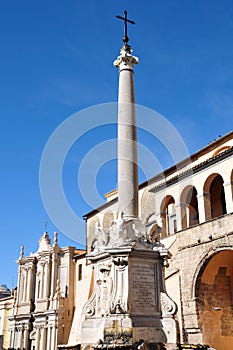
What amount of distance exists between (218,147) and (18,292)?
26.1 metres

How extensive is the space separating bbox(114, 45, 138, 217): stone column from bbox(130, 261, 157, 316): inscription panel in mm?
1767

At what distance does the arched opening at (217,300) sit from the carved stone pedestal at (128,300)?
1054 centimetres

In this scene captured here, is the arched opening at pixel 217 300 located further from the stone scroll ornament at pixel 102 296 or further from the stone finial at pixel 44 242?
the stone finial at pixel 44 242

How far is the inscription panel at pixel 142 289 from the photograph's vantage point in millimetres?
11281

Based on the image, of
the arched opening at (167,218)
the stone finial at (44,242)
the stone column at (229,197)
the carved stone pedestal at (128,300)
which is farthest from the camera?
the stone finial at (44,242)

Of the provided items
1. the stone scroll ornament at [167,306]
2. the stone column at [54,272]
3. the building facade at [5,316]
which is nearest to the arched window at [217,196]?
the stone scroll ornament at [167,306]

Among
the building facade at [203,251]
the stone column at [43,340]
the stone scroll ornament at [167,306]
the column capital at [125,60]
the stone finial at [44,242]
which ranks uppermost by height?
the column capital at [125,60]

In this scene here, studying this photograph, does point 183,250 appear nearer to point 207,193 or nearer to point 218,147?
point 207,193

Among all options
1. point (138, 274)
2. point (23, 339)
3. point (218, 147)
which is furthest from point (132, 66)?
point (23, 339)

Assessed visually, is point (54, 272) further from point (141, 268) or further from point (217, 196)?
point (141, 268)

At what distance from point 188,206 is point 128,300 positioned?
16289 mm

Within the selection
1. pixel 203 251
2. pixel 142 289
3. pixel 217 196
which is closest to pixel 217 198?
pixel 217 196

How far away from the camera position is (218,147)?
27.2 meters

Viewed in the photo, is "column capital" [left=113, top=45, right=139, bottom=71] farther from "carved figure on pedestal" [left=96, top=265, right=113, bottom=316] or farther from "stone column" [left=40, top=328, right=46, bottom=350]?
"stone column" [left=40, top=328, right=46, bottom=350]
